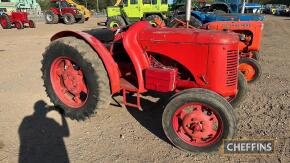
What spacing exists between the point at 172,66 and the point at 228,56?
0.78 meters

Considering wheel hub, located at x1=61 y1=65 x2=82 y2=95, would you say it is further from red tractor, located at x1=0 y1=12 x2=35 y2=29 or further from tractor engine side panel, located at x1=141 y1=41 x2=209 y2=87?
red tractor, located at x1=0 y1=12 x2=35 y2=29

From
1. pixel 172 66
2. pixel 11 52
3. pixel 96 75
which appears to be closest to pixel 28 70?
pixel 11 52

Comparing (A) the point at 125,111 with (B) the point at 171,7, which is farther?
(B) the point at 171,7

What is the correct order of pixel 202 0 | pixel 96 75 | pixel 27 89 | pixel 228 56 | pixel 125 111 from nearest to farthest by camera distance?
pixel 228 56
pixel 96 75
pixel 125 111
pixel 27 89
pixel 202 0

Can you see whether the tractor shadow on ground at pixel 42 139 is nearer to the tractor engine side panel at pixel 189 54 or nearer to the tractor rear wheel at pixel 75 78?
the tractor rear wheel at pixel 75 78

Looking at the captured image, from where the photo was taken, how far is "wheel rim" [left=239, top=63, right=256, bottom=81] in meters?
6.06

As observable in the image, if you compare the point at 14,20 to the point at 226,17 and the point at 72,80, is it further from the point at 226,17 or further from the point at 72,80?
the point at 72,80

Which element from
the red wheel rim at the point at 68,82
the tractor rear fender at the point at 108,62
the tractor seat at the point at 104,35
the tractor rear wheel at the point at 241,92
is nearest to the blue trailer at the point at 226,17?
the tractor rear wheel at the point at 241,92

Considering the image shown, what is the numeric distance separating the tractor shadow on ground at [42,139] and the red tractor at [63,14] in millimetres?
20263

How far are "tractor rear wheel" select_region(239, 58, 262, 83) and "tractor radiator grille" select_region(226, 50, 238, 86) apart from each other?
242cm

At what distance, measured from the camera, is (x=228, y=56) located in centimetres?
358

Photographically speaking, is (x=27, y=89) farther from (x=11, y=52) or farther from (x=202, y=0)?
(x=202, y=0)

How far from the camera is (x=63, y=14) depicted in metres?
24.0

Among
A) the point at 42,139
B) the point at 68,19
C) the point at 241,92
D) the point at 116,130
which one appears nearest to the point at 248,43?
the point at 241,92
